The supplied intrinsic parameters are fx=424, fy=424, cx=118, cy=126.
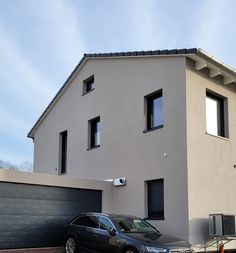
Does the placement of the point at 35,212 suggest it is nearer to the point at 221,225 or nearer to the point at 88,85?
the point at 221,225

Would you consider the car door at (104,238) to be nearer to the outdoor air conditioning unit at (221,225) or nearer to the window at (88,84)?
the outdoor air conditioning unit at (221,225)

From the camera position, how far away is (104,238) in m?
12.1

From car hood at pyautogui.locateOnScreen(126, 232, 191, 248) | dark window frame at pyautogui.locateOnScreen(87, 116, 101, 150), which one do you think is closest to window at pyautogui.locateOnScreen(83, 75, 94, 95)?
dark window frame at pyautogui.locateOnScreen(87, 116, 101, 150)

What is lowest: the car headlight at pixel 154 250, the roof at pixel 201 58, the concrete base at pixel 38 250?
the concrete base at pixel 38 250

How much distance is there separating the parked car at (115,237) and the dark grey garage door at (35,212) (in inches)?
43.7

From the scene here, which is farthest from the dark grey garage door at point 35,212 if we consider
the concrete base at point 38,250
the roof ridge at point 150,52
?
the roof ridge at point 150,52

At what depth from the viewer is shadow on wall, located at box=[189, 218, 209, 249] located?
44.0 ft

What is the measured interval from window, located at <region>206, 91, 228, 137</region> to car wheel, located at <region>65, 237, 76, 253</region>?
6.08m

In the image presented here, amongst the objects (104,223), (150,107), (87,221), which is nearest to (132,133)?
(150,107)

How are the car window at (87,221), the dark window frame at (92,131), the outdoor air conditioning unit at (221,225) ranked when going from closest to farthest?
1. the car window at (87,221)
2. the outdoor air conditioning unit at (221,225)
3. the dark window frame at (92,131)

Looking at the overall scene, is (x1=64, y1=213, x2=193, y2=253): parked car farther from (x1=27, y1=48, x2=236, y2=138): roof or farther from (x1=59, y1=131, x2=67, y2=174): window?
(x1=59, y1=131, x2=67, y2=174): window

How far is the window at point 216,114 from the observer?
1557 cm

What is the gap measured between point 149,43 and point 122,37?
1.72 metres

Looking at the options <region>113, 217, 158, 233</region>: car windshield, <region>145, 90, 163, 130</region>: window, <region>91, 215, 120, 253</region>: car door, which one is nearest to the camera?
<region>91, 215, 120, 253</region>: car door
